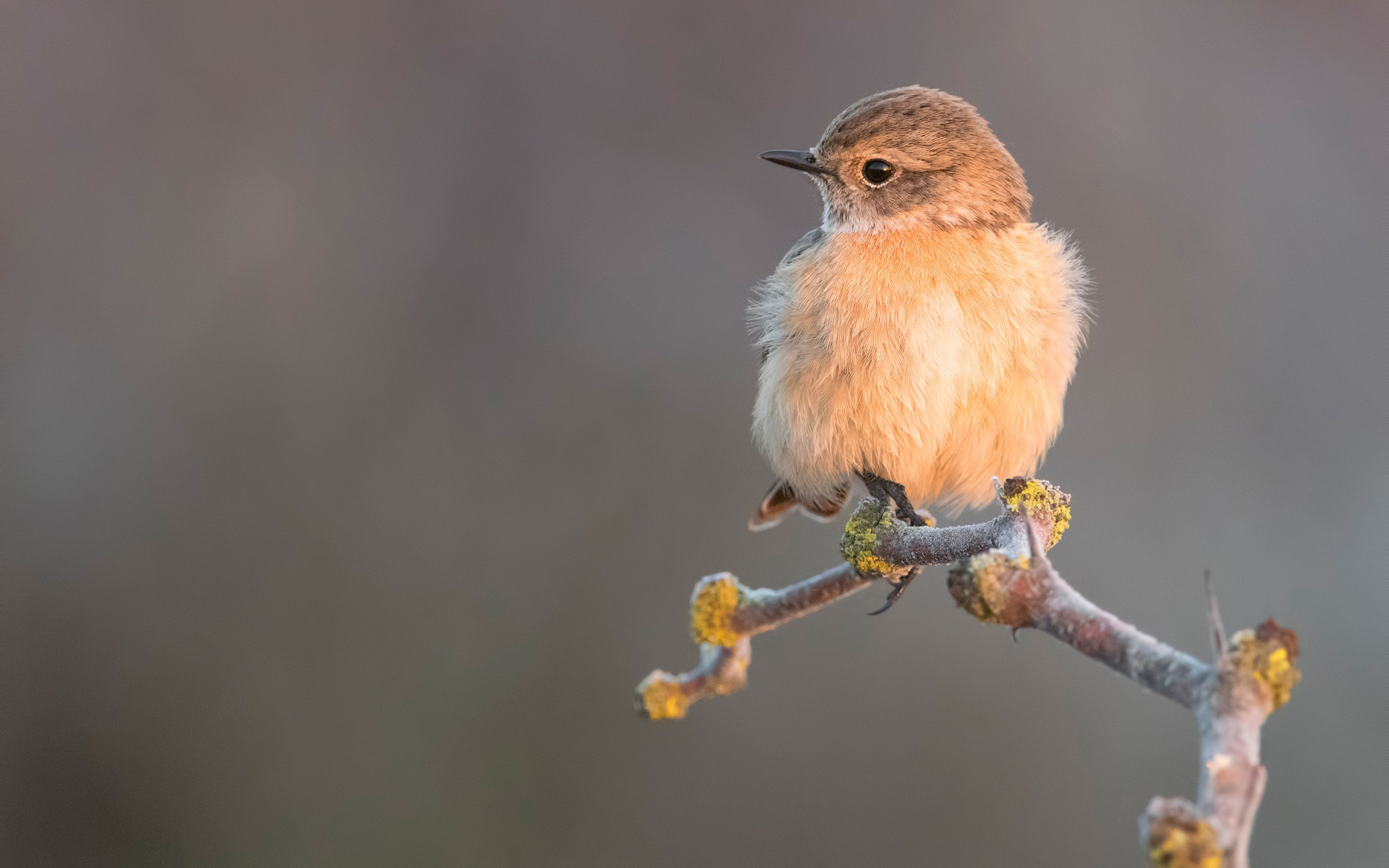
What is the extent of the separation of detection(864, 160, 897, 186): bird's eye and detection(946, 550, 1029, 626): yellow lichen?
6.98 feet

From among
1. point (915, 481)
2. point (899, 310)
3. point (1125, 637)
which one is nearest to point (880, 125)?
point (899, 310)

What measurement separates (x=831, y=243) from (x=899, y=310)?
0.42 metres

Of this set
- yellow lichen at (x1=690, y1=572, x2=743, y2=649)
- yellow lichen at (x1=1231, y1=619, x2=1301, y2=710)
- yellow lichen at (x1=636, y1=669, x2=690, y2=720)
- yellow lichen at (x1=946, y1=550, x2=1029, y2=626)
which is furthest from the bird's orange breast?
yellow lichen at (x1=1231, y1=619, x2=1301, y2=710)

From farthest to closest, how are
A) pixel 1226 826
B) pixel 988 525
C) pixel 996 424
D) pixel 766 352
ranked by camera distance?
1. pixel 766 352
2. pixel 996 424
3. pixel 988 525
4. pixel 1226 826

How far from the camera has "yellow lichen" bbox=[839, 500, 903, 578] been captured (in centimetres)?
240

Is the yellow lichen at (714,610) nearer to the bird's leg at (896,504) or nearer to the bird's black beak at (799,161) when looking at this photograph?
the bird's leg at (896,504)

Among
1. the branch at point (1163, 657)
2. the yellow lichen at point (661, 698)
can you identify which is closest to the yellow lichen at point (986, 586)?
the branch at point (1163, 657)

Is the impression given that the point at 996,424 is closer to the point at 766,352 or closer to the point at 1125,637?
the point at 766,352

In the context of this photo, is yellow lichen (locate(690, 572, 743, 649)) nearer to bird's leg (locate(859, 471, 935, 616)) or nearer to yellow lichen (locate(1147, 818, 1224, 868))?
bird's leg (locate(859, 471, 935, 616))

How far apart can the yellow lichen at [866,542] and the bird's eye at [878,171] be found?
3.99 feet

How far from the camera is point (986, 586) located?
4.10 feet

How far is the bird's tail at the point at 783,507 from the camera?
3.51m

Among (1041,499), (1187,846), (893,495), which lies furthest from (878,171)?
(1187,846)

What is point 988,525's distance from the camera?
6.01ft
